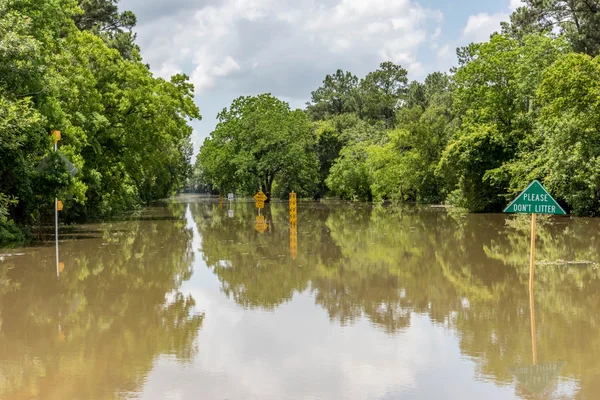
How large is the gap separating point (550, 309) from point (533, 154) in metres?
29.1

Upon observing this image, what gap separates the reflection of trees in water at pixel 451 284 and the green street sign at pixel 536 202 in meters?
1.56

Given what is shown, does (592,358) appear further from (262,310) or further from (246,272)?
(246,272)

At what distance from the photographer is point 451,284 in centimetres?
1203

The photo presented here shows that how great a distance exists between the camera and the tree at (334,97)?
349 feet

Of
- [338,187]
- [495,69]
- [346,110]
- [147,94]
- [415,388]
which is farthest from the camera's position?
[346,110]

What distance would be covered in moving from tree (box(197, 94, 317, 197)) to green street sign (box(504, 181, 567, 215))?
185 feet

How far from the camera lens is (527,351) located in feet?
23.6

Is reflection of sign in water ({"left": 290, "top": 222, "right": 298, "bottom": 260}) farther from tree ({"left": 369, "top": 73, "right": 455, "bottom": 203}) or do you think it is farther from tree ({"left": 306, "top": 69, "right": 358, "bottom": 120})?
tree ({"left": 306, "top": 69, "right": 358, "bottom": 120})

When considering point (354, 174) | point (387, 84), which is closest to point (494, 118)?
point (354, 174)

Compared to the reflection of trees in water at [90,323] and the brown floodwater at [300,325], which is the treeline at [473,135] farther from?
the reflection of trees in water at [90,323]

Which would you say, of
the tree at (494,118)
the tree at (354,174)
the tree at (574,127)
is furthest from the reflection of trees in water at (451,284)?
the tree at (354,174)

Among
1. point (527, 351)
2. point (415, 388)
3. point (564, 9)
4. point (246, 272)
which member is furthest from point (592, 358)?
point (564, 9)

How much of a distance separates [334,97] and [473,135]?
71037 millimetres

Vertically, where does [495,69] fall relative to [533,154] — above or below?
above
